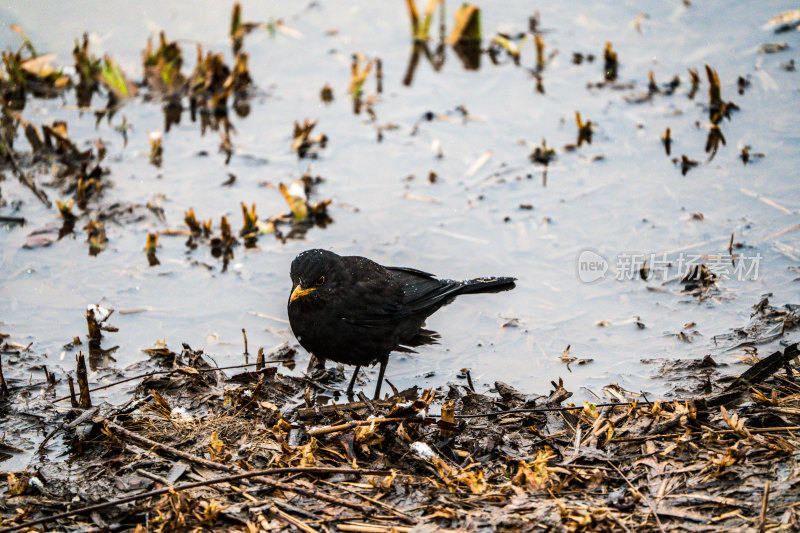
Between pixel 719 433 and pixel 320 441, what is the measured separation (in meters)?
2.38

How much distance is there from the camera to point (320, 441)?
4.85 meters

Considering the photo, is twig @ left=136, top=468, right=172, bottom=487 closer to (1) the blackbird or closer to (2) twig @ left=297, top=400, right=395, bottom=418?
(2) twig @ left=297, top=400, right=395, bottom=418

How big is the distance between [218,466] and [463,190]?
4.49 m

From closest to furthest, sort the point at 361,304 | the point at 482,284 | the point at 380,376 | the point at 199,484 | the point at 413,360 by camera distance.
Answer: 1. the point at 199,484
2. the point at 361,304
3. the point at 380,376
4. the point at 482,284
5. the point at 413,360

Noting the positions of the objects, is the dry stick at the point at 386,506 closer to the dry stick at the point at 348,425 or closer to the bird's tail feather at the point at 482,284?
the dry stick at the point at 348,425

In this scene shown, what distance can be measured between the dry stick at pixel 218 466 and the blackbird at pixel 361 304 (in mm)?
1289

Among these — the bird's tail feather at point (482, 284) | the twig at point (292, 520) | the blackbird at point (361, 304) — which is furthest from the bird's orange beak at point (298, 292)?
the twig at point (292, 520)

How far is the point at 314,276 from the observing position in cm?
566

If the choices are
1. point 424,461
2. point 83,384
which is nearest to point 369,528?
point 424,461

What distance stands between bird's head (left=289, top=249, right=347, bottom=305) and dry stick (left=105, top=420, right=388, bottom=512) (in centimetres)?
142

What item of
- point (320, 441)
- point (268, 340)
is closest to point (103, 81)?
point (268, 340)

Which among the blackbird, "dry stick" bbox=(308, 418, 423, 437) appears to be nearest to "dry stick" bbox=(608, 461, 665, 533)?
"dry stick" bbox=(308, 418, 423, 437)

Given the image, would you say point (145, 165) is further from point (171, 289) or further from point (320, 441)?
point (320, 441)

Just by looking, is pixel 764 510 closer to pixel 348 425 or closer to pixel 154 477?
pixel 348 425
